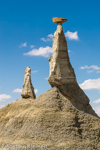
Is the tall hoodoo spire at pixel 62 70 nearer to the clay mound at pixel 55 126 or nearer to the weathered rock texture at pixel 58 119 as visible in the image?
the weathered rock texture at pixel 58 119

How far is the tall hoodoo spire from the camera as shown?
28820mm

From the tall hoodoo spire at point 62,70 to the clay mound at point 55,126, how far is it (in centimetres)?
80

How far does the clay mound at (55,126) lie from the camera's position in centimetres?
2370

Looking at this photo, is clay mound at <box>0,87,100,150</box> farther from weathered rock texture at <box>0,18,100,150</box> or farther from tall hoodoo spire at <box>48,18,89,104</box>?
tall hoodoo spire at <box>48,18,89,104</box>

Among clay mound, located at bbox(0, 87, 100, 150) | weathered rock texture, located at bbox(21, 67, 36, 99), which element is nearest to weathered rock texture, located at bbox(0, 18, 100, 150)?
clay mound, located at bbox(0, 87, 100, 150)

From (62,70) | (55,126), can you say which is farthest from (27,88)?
(55,126)

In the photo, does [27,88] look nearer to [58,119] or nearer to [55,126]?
[58,119]

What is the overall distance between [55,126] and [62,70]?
7.34 m

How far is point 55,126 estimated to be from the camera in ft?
80.7

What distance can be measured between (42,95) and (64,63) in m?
4.57

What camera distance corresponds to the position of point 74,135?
24.1 metres

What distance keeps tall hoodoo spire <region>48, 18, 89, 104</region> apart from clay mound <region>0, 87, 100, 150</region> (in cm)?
80

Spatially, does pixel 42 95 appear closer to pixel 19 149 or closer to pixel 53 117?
pixel 53 117

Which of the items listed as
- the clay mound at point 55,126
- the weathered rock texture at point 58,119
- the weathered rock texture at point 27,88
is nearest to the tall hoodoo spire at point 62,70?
the weathered rock texture at point 58,119
